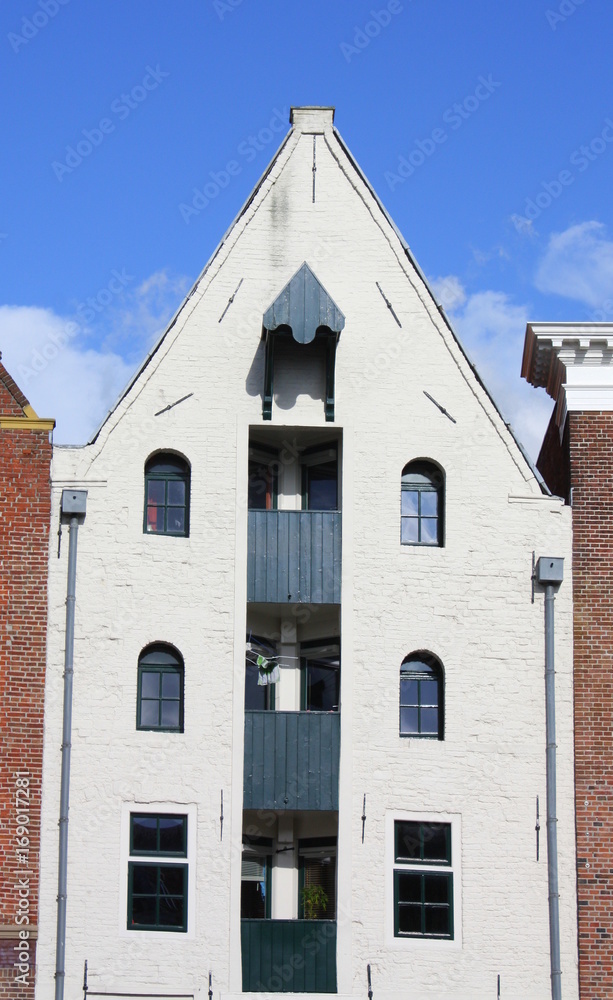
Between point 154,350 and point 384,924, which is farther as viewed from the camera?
point 154,350

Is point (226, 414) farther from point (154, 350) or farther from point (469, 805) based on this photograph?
point (469, 805)

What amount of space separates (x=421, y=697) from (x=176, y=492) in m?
5.91

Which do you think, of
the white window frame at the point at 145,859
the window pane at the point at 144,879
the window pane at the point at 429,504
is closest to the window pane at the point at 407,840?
the white window frame at the point at 145,859

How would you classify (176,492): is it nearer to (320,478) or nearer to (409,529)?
(320,478)

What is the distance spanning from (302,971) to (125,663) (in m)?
6.17

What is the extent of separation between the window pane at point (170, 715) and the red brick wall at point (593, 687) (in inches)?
284

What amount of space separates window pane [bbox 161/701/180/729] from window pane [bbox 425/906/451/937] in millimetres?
5509

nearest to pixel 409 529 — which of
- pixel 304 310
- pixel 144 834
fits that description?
pixel 304 310

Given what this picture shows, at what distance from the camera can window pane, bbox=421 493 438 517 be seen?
29.1m

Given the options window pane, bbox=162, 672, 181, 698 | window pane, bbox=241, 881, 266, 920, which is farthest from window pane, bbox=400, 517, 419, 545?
window pane, bbox=241, 881, 266, 920

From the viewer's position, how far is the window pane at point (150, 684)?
91.6 ft

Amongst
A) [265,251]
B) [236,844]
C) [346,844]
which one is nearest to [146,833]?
[236,844]

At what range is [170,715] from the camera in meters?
27.8

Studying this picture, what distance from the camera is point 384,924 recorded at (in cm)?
2683
